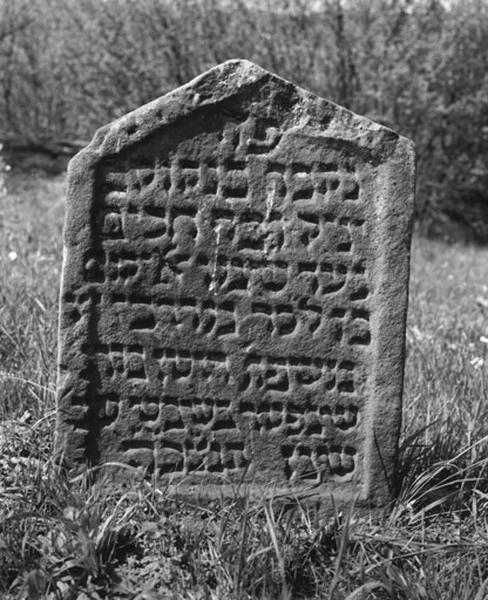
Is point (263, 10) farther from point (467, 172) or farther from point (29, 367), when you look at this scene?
point (29, 367)

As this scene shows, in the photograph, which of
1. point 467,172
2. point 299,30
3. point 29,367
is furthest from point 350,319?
point 467,172

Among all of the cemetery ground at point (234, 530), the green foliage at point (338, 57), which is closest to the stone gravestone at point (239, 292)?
the cemetery ground at point (234, 530)

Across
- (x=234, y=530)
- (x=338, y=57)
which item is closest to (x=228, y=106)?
(x=234, y=530)

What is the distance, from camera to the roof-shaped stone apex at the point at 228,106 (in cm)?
251

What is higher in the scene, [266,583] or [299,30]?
[299,30]

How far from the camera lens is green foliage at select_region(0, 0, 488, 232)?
9812 mm

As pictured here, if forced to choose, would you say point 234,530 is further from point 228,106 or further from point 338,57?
point 338,57

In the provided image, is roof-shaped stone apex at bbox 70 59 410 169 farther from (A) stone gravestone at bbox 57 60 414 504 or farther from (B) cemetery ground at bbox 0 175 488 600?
(B) cemetery ground at bbox 0 175 488 600

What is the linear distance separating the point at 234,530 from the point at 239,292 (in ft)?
2.38

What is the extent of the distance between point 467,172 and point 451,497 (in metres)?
8.78

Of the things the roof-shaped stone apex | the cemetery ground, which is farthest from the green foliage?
the roof-shaped stone apex

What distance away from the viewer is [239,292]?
262 cm

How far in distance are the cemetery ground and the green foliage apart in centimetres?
726

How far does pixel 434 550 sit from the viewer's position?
2361mm
